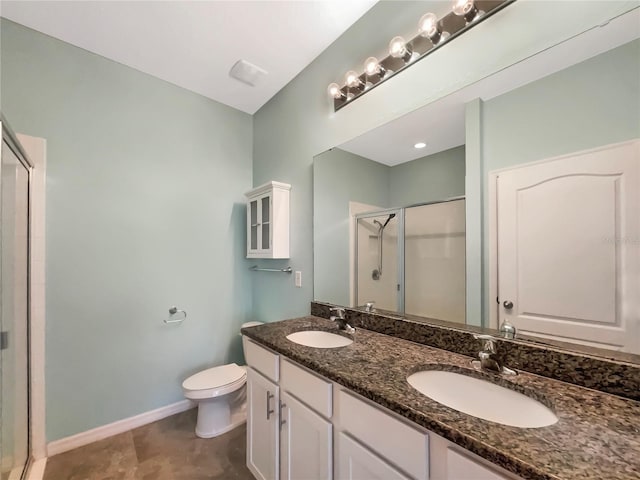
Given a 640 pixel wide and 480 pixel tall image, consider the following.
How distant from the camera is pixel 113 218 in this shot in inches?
73.4

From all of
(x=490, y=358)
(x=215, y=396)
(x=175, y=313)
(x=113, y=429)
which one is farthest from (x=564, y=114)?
(x=113, y=429)

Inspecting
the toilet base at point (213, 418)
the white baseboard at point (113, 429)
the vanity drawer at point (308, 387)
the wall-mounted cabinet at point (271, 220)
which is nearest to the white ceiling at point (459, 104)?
the wall-mounted cabinet at point (271, 220)

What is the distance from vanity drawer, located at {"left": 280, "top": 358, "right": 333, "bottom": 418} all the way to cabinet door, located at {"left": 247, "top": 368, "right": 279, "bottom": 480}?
0.12m

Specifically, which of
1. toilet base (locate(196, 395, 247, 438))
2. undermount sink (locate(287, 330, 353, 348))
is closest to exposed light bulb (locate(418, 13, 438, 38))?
undermount sink (locate(287, 330, 353, 348))

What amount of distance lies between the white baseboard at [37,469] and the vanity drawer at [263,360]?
4.29 feet

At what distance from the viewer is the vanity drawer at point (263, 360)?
122 cm

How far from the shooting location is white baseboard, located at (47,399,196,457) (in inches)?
64.9

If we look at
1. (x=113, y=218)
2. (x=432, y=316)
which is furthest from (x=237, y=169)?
(x=432, y=316)

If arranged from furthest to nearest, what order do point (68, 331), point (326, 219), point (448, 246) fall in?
point (326, 219) < point (68, 331) < point (448, 246)

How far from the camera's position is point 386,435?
0.75 metres

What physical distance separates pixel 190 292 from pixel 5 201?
3.87 feet

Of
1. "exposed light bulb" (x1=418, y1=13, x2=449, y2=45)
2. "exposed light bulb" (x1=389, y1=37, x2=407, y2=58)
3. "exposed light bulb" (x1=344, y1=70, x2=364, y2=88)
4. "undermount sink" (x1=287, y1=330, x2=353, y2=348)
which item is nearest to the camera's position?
"exposed light bulb" (x1=418, y1=13, x2=449, y2=45)

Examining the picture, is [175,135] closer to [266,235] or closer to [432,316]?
[266,235]

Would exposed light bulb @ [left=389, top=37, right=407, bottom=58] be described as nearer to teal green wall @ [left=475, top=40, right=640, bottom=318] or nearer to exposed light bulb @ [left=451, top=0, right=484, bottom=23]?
exposed light bulb @ [left=451, top=0, right=484, bottom=23]
